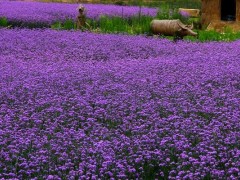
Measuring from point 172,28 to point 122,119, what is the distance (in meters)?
9.58

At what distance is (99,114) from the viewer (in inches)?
252

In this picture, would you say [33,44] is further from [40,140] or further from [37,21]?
[40,140]

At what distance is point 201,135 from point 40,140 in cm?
148

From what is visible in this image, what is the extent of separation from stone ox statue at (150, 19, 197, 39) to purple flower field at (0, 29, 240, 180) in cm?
473

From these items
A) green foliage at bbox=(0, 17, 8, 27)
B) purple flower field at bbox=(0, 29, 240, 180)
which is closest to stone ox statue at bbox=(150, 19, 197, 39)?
green foliage at bbox=(0, 17, 8, 27)

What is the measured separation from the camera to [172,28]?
50.8ft

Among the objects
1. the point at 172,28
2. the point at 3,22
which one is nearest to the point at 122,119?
the point at 172,28

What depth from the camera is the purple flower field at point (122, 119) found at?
16.1 feet

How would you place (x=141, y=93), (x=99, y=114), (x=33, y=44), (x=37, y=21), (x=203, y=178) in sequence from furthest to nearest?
(x=37, y=21)
(x=33, y=44)
(x=141, y=93)
(x=99, y=114)
(x=203, y=178)

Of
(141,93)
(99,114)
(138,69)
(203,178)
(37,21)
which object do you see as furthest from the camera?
(37,21)

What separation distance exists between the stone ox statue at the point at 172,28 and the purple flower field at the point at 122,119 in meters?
4.73

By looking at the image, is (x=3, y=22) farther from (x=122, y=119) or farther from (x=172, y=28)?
(x=122, y=119)

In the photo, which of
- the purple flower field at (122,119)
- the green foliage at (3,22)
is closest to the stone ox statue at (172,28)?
the green foliage at (3,22)

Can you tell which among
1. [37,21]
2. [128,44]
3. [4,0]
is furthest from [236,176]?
[4,0]
